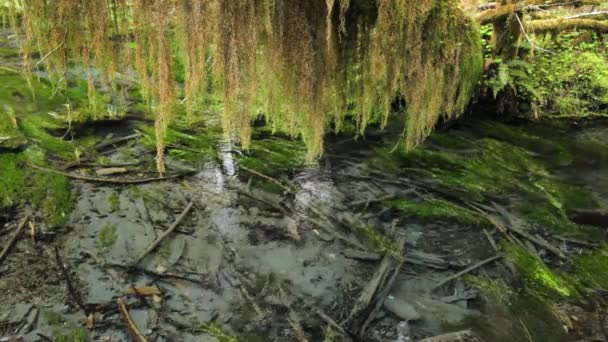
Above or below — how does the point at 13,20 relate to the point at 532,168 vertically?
above

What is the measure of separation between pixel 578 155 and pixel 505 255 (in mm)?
3852

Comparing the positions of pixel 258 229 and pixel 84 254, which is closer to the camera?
pixel 84 254

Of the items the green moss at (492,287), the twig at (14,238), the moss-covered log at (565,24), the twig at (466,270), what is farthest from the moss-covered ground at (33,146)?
the moss-covered log at (565,24)

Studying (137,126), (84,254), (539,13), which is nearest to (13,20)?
(84,254)

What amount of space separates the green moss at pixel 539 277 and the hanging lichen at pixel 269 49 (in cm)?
188

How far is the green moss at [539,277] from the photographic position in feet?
13.3

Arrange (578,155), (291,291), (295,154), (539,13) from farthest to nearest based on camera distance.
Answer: (539,13) < (578,155) < (295,154) < (291,291)

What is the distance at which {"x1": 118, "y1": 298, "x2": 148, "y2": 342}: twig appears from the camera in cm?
325

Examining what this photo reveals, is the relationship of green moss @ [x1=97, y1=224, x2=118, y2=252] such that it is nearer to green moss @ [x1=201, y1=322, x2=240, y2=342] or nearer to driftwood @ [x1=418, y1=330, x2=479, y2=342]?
green moss @ [x1=201, y1=322, x2=240, y2=342]

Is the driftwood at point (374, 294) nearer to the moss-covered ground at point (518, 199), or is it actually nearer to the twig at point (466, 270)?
the twig at point (466, 270)

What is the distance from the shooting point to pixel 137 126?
645 centimetres

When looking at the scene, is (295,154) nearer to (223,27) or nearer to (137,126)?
(137,126)

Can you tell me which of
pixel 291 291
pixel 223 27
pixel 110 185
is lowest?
pixel 291 291

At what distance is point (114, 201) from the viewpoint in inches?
184
